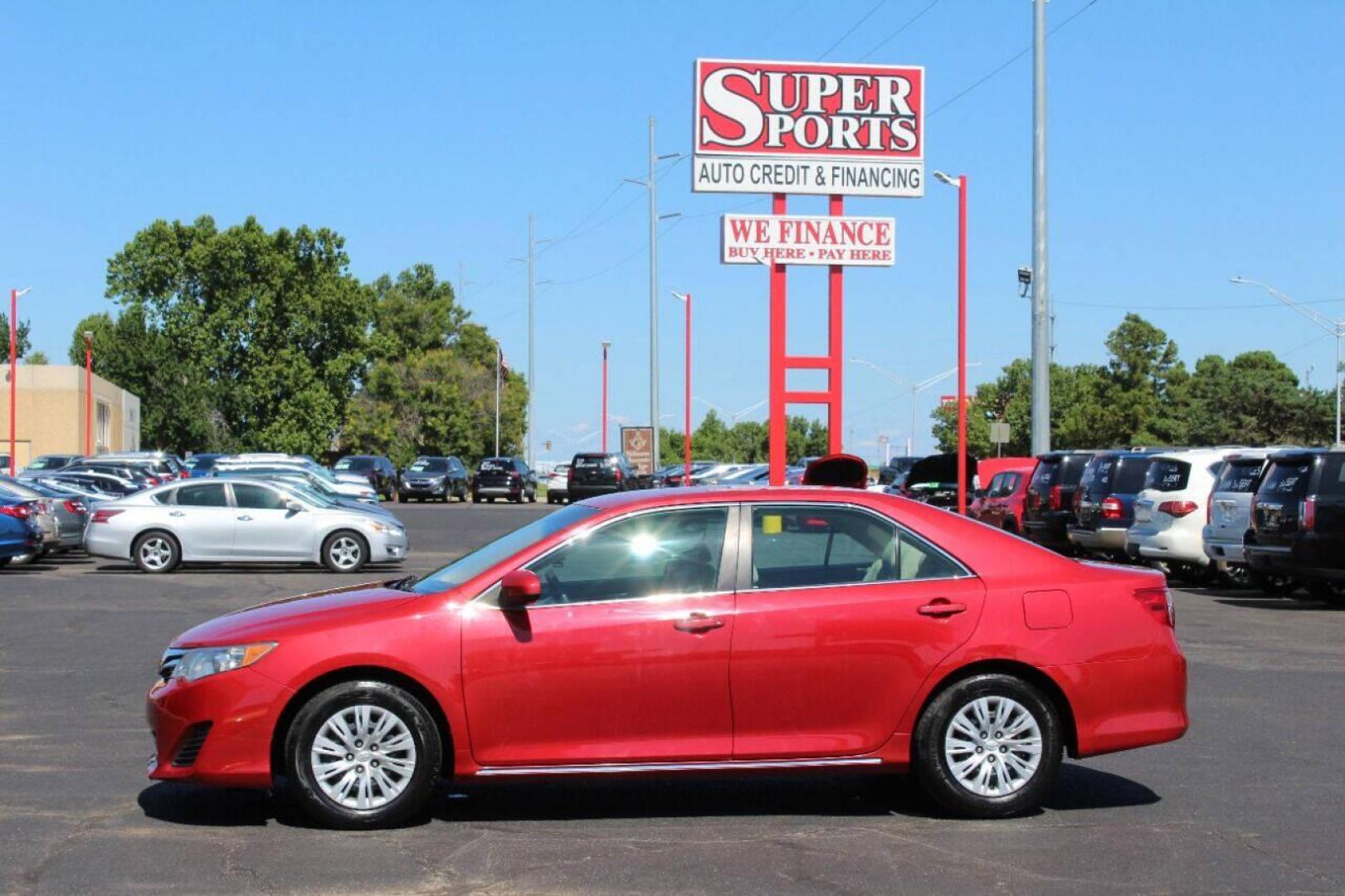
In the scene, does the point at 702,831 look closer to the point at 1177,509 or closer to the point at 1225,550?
the point at 1225,550

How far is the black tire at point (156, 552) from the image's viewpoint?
2364 centimetres

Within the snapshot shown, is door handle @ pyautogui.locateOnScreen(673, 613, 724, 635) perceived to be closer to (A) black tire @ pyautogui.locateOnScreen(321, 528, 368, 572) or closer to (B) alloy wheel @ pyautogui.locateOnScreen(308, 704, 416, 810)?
(B) alloy wheel @ pyautogui.locateOnScreen(308, 704, 416, 810)

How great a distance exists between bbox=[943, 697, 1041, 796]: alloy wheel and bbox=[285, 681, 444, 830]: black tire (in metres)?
2.32

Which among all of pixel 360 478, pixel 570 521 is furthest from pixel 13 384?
pixel 570 521

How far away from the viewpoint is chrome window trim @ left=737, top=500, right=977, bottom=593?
7391mm

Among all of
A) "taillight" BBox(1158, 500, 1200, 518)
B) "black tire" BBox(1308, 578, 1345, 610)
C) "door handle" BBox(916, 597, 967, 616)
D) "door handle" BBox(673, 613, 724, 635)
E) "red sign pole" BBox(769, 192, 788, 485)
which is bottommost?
"black tire" BBox(1308, 578, 1345, 610)

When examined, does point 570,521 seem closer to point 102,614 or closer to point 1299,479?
point 102,614

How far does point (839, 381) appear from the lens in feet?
109

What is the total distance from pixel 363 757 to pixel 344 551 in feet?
57.0

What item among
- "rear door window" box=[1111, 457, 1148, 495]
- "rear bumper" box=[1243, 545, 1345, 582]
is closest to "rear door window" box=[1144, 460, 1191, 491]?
"rear door window" box=[1111, 457, 1148, 495]

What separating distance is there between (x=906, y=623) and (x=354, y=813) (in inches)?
101

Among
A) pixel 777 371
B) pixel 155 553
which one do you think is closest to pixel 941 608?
pixel 155 553

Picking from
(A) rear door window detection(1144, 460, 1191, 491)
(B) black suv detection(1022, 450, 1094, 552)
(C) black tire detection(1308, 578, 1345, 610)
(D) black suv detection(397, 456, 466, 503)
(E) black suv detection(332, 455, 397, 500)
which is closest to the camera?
(C) black tire detection(1308, 578, 1345, 610)

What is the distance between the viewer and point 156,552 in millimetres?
23734
